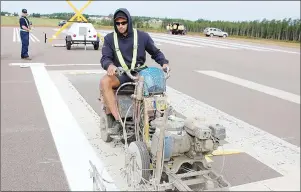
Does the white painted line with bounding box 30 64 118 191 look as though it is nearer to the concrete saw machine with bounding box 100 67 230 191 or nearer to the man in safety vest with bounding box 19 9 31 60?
the concrete saw machine with bounding box 100 67 230 191

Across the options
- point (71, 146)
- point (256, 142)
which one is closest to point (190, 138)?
point (71, 146)

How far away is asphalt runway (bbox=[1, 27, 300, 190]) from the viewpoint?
12.6 ft

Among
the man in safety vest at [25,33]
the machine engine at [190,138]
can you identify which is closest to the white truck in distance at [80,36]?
the man in safety vest at [25,33]

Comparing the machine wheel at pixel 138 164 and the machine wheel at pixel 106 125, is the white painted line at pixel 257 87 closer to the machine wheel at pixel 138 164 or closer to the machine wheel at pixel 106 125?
the machine wheel at pixel 106 125

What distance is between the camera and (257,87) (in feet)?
30.2

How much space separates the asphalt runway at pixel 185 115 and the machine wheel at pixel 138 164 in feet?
1.07

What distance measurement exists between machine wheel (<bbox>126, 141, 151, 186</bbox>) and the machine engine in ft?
0.46

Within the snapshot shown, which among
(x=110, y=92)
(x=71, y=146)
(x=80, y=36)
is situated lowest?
(x=71, y=146)

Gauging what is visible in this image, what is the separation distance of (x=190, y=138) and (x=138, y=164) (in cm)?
56

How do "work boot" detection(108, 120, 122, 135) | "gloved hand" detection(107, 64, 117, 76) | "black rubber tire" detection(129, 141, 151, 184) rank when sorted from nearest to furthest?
"black rubber tire" detection(129, 141, 151, 184)
"gloved hand" detection(107, 64, 117, 76)
"work boot" detection(108, 120, 122, 135)

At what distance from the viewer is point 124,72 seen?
3973 mm

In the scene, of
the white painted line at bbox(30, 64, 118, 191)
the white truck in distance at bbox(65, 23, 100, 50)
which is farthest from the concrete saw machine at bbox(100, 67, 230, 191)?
the white truck in distance at bbox(65, 23, 100, 50)

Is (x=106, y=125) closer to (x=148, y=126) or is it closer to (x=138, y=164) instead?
(x=148, y=126)

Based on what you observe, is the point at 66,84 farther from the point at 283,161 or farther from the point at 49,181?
the point at 283,161
